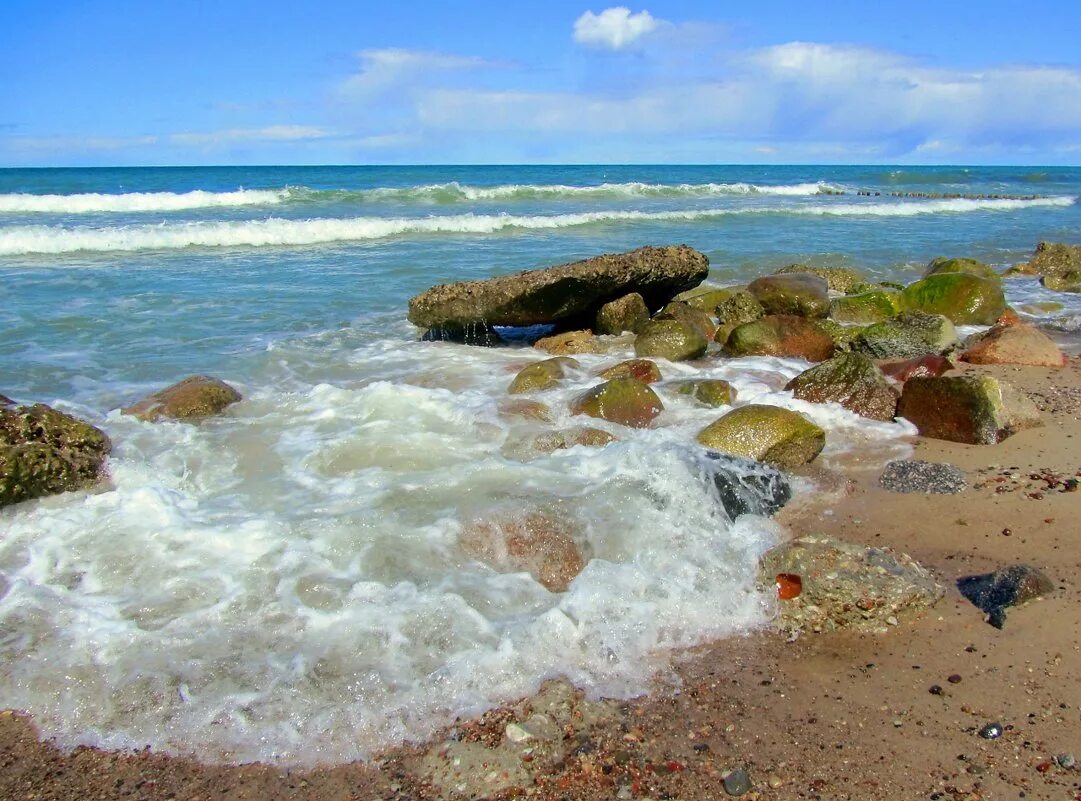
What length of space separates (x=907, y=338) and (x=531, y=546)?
16.9 feet

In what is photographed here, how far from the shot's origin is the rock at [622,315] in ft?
27.7

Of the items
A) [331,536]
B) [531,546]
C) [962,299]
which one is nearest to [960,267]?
[962,299]

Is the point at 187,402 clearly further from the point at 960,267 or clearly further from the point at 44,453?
the point at 960,267

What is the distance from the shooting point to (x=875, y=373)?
19.6 feet

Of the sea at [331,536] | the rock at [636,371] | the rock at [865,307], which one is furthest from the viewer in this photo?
the rock at [865,307]

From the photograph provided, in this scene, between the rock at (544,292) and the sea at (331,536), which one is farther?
the rock at (544,292)

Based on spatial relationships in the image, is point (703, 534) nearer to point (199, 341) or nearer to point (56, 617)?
point (56, 617)

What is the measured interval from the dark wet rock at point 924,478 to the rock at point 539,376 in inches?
106

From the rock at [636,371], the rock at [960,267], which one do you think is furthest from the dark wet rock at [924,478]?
the rock at [960,267]

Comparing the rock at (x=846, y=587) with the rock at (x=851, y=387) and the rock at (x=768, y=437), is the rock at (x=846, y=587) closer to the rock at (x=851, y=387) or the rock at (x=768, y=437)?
the rock at (x=768, y=437)

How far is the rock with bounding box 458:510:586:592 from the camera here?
12.2 ft

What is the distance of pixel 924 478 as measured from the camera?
15.2 ft

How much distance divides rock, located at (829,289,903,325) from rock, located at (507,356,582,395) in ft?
12.2

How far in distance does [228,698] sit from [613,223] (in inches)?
760
